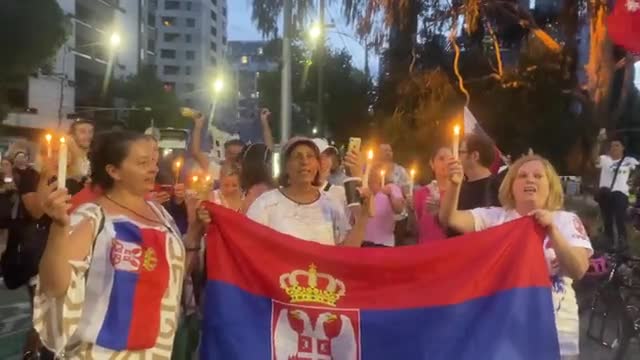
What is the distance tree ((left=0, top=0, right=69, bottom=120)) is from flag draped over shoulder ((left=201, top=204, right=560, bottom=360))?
25.5 m

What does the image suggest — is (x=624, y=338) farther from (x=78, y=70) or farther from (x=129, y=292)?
(x=78, y=70)

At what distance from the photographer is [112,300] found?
330 cm

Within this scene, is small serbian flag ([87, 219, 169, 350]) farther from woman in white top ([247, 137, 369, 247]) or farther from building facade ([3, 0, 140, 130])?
building facade ([3, 0, 140, 130])

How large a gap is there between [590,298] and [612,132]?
7620mm

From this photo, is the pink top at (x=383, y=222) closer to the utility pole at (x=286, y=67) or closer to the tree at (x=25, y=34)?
the utility pole at (x=286, y=67)

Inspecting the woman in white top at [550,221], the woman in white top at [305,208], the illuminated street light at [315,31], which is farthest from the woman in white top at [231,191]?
the illuminated street light at [315,31]

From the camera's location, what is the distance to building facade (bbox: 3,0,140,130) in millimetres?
43906

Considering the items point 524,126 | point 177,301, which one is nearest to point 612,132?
point 524,126

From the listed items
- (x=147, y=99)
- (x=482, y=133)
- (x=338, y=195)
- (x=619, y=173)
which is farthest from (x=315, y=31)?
(x=147, y=99)

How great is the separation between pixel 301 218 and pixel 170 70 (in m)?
135

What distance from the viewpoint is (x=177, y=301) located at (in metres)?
3.50

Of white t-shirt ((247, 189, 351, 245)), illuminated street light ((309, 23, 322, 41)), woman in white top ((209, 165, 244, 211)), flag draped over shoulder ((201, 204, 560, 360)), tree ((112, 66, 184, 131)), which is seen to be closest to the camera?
flag draped over shoulder ((201, 204, 560, 360))

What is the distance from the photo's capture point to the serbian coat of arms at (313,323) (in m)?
4.02

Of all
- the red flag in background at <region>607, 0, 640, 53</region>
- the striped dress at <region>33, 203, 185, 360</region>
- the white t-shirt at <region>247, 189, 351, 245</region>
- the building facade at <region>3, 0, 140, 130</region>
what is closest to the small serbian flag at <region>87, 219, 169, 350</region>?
the striped dress at <region>33, 203, 185, 360</region>
